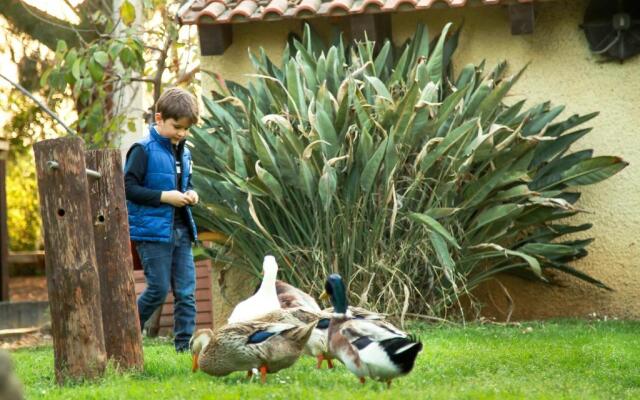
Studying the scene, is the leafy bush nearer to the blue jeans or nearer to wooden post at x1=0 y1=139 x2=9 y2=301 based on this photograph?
wooden post at x1=0 y1=139 x2=9 y2=301

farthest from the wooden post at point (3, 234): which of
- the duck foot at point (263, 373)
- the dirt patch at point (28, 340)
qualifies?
the duck foot at point (263, 373)

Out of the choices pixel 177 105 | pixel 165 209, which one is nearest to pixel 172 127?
pixel 177 105

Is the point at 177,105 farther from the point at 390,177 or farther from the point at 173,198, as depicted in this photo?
the point at 390,177

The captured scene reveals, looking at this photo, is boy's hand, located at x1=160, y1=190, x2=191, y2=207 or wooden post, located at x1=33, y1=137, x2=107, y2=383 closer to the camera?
wooden post, located at x1=33, y1=137, x2=107, y2=383

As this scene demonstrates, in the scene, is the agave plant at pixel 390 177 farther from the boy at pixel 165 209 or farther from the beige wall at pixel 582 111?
the boy at pixel 165 209

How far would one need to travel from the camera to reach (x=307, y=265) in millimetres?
10617

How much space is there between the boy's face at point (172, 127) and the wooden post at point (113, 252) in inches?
45.6

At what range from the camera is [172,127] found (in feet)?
27.9

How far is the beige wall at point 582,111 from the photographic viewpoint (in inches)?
463

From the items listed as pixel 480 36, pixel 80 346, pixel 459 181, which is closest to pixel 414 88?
pixel 459 181

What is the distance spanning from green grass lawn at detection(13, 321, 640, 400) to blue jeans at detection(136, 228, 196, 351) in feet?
0.81

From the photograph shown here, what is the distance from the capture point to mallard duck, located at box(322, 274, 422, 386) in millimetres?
6012

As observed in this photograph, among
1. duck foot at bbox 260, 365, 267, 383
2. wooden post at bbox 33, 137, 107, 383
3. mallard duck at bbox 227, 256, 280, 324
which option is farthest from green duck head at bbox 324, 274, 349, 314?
wooden post at bbox 33, 137, 107, 383

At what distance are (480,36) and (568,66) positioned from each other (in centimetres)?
88
